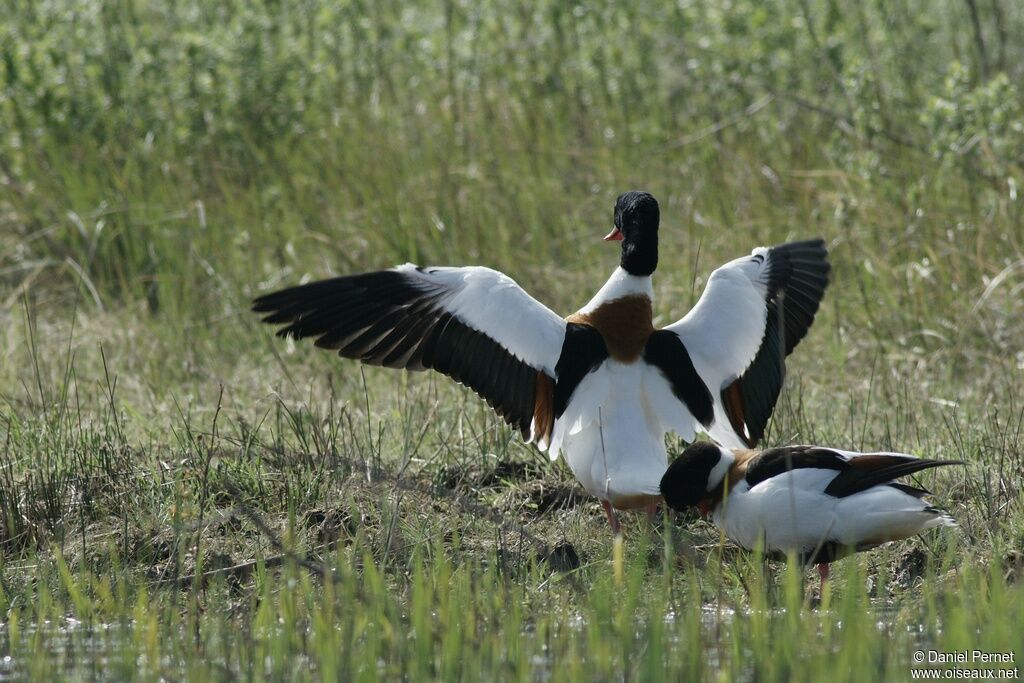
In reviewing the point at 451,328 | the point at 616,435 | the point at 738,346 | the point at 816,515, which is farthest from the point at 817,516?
the point at 451,328

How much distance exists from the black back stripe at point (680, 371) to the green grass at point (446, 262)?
42cm

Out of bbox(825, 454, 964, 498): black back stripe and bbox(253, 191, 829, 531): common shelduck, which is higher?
bbox(253, 191, 829, 531): common shelduck

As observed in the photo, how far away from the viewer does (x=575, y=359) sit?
16.3 feet

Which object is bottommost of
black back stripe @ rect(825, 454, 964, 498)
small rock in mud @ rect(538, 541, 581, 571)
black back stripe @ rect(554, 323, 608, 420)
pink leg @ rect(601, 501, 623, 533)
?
small rock in mud @ rect(538, 541, 581, 571)

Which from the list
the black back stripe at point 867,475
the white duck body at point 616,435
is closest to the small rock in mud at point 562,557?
the white duck body at point 616,435

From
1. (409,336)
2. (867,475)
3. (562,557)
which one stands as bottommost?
(562,557)

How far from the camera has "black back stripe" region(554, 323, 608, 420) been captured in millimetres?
4969

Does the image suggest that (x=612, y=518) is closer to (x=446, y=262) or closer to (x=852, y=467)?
(x=852, y=467)

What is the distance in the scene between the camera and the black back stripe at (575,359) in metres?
4.97

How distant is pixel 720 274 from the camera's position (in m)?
5.25

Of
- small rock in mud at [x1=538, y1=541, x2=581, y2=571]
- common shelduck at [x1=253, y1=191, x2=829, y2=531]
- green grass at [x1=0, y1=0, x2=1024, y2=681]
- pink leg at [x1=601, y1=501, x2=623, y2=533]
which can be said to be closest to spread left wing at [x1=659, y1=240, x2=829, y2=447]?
common shelduck at [x1=253, y1=191, x2=829, y2=531]

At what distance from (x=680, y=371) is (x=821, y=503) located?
939 millimetres

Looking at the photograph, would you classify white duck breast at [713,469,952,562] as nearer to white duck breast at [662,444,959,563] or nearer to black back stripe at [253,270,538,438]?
white duck breast at [662,444,959,563]

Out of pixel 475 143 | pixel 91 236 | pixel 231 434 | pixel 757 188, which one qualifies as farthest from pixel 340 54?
pixel 231 434
